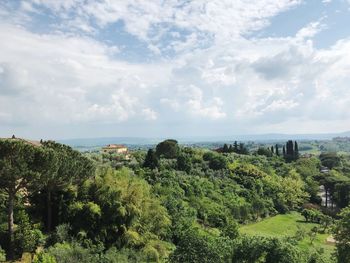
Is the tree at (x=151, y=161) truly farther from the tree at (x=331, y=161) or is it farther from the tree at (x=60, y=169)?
the tree at (x=331, y=161)

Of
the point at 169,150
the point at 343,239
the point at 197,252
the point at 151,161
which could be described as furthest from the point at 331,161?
the point at 197,252

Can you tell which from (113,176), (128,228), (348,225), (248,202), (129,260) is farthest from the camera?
(248,202)

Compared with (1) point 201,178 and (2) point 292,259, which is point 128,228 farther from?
(1) point 201,178

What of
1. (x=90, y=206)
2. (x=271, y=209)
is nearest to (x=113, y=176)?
(x=90, y=206)

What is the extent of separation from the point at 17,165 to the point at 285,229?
33563mm

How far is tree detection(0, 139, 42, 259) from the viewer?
23797mm

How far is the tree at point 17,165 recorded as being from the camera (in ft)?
78.1

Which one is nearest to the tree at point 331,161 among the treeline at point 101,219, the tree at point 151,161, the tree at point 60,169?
the tree at point 151,161

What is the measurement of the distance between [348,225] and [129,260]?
14096mm

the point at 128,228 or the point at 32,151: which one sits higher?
the point at 32,151

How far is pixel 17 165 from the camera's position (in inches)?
957

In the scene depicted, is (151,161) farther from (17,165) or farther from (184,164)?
(17,165)

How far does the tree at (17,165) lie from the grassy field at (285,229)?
2452cm

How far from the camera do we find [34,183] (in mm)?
25406
